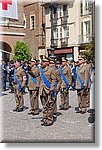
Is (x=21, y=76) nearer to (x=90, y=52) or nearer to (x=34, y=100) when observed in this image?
(x=34, y=100)

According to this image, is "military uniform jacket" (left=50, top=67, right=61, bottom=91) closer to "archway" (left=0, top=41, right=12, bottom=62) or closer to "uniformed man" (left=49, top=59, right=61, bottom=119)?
"uniformed man" (left=49, top=59, right=61, bottom=119)

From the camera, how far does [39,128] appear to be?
16.0ft

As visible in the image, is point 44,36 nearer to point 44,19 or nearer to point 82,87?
point 44,19

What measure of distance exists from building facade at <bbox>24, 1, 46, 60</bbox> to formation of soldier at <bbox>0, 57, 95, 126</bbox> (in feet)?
0.39

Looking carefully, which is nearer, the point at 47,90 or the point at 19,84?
the point at 47,90

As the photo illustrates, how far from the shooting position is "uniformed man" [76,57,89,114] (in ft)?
16.4

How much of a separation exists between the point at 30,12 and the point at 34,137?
1202 mm

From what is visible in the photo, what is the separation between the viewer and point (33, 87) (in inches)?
225

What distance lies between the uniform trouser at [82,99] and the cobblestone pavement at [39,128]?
3.2 inches

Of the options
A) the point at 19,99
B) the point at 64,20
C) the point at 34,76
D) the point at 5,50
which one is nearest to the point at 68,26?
the point at 64,20

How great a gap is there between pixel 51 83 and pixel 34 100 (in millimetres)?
671

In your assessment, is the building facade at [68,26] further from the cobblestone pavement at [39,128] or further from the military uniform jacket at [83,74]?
the cobblestone pavement at [39,128]

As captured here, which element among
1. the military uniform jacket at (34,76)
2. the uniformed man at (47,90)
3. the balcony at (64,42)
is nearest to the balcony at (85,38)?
the balcony at (64,42)

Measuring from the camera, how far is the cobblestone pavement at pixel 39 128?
15.3ft
